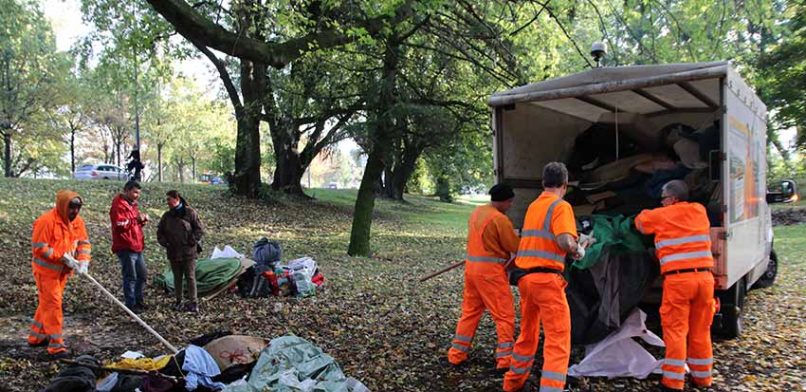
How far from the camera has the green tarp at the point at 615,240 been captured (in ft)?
16.3

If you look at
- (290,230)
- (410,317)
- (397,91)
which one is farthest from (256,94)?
(410,317)

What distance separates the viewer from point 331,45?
27.5ft

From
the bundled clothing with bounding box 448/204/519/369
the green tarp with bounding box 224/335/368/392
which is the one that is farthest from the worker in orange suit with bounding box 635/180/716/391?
the green tarp with bounding box 224/335/368/392

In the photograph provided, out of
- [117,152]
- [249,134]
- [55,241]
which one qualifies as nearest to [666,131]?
[55,241]

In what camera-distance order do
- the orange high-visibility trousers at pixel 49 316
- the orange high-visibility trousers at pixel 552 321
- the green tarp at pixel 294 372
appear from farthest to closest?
the orange high-visibility trousers at pixel 49 316, the orange high-visibility trousers at pixel 552 321, the green tarp at pixel 294 372

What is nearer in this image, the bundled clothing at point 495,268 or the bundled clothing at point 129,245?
the bundled clothing at point 495,268

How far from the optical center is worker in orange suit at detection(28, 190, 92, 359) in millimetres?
5488

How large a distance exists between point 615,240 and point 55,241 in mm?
5307

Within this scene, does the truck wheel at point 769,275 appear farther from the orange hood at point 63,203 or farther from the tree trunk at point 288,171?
the tree trunk at point 288,171

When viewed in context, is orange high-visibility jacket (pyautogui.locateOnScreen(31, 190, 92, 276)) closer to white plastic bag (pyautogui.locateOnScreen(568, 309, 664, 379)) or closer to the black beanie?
the black beanie

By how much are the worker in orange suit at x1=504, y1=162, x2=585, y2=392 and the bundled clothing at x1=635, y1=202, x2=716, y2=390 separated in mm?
895

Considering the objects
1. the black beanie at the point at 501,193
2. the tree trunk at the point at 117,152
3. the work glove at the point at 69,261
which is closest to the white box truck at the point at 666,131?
the black beanie at the point at 501,193

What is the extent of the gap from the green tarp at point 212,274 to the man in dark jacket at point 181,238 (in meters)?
0.62

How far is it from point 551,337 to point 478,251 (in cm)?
103
